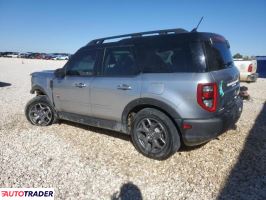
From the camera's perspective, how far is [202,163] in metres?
3.90

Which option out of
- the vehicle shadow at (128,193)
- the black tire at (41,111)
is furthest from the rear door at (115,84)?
the black tire at (41,111)

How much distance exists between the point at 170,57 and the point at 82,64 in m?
1.95

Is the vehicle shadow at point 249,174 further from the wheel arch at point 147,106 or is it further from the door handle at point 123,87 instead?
the door handle at point 123,87

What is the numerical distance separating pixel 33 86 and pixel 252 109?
6119mm

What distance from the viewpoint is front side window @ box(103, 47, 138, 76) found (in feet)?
13.7

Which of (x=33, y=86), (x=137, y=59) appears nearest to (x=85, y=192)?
(x=137, y=59)

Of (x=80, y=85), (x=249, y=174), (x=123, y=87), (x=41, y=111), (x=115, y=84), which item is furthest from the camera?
(x=41, y=111)

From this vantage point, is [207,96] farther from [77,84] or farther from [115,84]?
[77,84]

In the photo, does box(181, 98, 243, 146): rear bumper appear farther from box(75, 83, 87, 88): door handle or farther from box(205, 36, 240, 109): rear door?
box(75, 83, 87, 88): door handle

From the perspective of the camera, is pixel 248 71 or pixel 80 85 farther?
pixel 248 71

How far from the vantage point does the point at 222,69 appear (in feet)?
12.6

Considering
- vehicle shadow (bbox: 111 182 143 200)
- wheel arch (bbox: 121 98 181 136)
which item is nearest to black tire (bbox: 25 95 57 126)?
wheel arch (bbox: 121 98 181 136)

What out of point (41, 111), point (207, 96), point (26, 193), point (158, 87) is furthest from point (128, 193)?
point (41, 111)

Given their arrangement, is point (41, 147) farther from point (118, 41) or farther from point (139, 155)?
point (118, 41)
